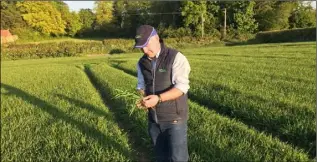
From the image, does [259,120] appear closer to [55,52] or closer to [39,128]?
[39,128]

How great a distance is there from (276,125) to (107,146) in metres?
3.40

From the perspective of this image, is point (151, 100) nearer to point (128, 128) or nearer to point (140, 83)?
point (140, 83)

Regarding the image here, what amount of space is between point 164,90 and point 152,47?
21.4 inches

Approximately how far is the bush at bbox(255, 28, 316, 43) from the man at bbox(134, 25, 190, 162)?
46.9m

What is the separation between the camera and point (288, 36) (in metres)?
51.2

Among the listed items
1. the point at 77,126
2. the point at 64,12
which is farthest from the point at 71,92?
the point at 64,12

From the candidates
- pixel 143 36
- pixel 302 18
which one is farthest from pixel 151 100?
pixel 302 18

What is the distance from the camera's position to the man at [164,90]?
→ 409 centimetres

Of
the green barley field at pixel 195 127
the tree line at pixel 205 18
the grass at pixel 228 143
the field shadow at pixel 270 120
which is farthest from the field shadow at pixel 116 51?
the grass at pixel 228 143

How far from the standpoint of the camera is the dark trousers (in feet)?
14.5

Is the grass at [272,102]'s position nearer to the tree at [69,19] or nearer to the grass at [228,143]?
the grass at [228,143]

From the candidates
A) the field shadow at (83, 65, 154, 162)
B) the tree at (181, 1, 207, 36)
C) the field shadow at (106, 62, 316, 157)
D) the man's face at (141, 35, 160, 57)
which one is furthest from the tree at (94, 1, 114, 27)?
the man's face at (141, 35, 160, 57)

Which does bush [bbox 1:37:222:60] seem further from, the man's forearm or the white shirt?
the man's forearm

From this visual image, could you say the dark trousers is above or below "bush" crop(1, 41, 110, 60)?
above
